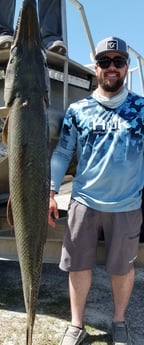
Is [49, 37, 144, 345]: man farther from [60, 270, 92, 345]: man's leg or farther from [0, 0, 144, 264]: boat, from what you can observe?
[0, 0, 144, 264]: boat

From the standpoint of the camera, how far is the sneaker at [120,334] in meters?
3.22

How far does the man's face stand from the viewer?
2963 mm

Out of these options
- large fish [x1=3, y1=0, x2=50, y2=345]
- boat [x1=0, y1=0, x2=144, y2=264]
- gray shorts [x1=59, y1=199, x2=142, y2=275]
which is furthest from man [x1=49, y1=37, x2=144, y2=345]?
large fish [x1=3, y1=0, x2=50, y2=345]

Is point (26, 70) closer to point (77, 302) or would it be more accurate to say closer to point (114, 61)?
point (114, 61)

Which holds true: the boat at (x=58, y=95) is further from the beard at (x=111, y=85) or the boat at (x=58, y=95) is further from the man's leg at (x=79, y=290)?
the beard at (x=111, y=85)

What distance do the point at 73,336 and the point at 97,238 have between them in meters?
0.72

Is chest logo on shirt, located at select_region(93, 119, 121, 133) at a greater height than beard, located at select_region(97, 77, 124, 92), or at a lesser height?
lesser

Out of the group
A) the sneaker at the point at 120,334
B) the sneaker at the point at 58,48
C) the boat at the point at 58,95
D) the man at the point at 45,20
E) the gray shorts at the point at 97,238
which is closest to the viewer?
the gray shorts at the point at 97,238

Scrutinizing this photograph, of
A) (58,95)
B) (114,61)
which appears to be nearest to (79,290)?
(114,61)

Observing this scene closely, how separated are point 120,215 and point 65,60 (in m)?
1.54

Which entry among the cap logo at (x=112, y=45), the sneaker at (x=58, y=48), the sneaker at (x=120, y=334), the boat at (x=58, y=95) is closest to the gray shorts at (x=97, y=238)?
the boat at (x=58, y=95)

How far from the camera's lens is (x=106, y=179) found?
304 centimetres

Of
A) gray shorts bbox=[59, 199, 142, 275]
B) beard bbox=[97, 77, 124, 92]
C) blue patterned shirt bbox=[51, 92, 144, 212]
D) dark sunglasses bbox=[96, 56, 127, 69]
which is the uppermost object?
dark sunglasses bbox=[96, 56, 127, 69]

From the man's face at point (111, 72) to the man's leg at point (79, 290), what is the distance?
1315 mm
